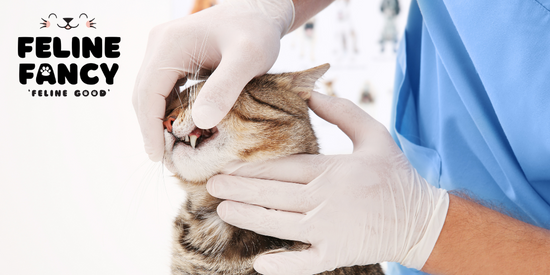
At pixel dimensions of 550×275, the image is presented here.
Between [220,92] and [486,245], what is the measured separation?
2.67ft

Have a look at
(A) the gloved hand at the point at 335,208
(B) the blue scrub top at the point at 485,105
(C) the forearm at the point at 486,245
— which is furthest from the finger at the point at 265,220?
(B) the blue scrub top at the point at 485,105

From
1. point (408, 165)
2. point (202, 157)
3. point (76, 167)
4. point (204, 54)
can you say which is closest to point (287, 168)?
point (202, 157)

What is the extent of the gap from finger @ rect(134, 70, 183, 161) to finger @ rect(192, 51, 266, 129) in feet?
0.70

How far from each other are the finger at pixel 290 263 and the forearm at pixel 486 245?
33 cm

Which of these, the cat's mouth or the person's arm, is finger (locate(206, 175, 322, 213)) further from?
the cat's mouth

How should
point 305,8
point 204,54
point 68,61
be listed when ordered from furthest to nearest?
point 68,61 → point 305,8 → point 204,54

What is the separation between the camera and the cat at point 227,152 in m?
0.93

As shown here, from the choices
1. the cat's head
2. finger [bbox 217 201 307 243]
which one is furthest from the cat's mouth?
finger [bbox 217 201 307 243]

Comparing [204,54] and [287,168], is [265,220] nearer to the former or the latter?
[287,168]

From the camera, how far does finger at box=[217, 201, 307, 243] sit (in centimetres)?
90

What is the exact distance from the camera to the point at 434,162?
1.21 m

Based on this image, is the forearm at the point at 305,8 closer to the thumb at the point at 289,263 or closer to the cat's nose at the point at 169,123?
the cat's nose at the point at 169,123

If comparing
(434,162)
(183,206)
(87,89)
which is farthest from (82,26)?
(434,162)

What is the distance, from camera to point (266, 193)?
37.1 inches
